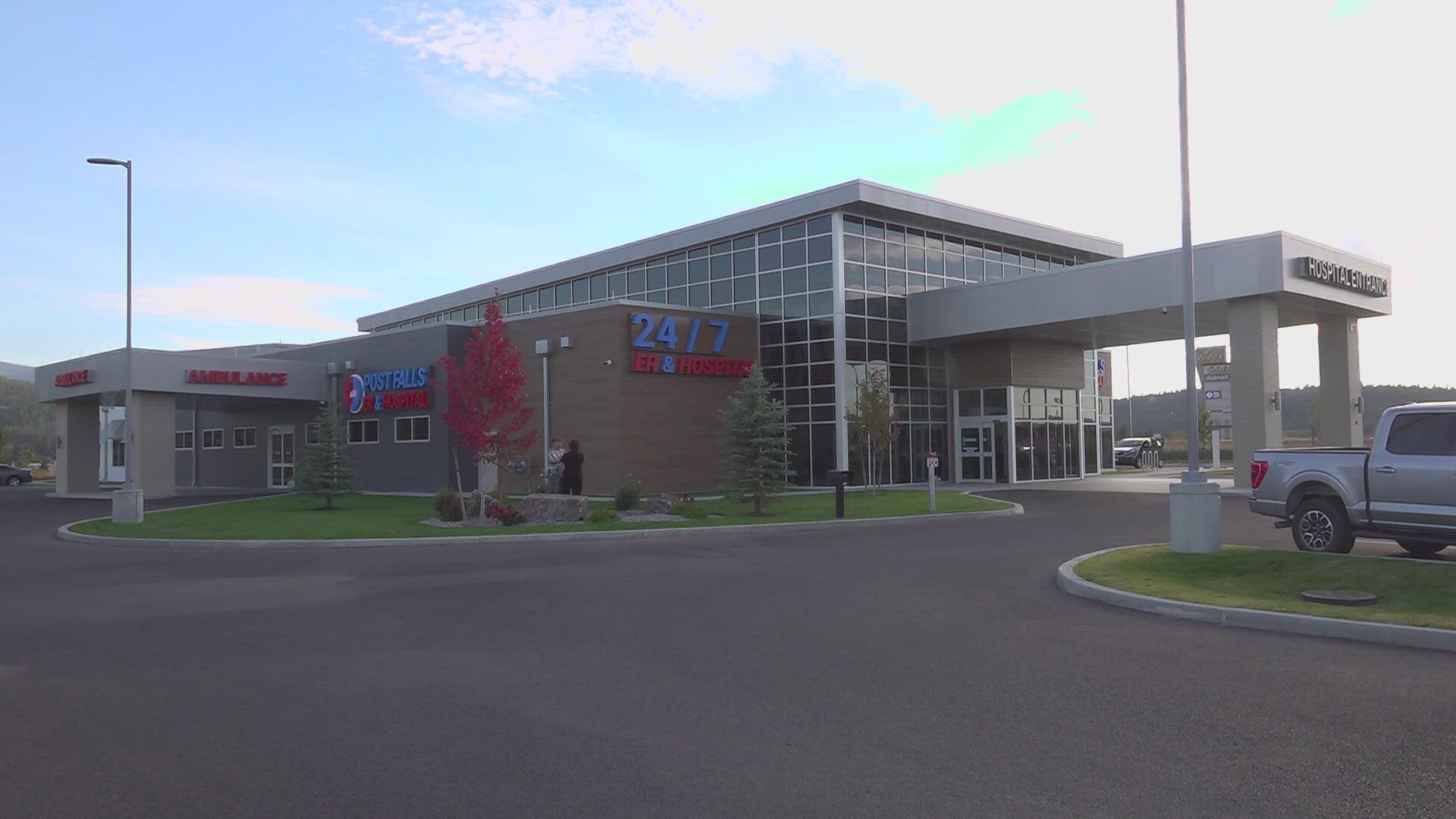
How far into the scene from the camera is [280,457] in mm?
45906

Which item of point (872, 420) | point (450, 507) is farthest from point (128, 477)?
point (872, 420)

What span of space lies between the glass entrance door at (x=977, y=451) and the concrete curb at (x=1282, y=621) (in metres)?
27.0

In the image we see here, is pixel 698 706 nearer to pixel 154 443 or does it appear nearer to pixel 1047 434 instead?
pixel 1047 434

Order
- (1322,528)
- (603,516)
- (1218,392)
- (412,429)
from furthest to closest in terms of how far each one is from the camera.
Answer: (1218,392), (412,429), (603,516), (1322,528)

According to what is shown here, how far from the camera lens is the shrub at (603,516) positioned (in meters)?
22.0

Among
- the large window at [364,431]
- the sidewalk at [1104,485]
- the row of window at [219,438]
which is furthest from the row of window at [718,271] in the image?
the row of window at [219,438]

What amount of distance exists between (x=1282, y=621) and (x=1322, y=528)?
523cm

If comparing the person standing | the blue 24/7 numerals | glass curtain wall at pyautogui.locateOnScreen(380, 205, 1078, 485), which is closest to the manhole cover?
the person standing

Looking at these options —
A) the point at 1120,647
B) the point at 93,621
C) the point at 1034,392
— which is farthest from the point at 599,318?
the point at 1120,647

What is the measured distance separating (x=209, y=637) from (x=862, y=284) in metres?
28.1

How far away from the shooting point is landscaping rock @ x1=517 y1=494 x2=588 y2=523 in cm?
2258

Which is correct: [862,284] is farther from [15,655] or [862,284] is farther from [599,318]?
[15,655]

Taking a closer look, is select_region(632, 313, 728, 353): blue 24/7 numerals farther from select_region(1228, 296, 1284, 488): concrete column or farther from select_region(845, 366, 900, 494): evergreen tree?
select_region(1228, 296, 1284, 488): concrete column

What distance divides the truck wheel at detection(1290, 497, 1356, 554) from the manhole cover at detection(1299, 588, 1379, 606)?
330 centimetres
